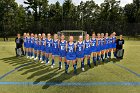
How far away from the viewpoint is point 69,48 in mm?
11656

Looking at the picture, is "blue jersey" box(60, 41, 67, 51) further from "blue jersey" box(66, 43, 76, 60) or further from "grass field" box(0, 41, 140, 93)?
"grass field" box(0, 41, 140, 93)

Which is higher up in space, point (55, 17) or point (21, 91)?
point (55, 17)

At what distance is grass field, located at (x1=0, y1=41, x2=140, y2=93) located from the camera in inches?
365

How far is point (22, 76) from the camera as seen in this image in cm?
1139

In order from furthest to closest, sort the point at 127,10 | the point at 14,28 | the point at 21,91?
the point at 127,10, the point at 14,28, the point at 21,91

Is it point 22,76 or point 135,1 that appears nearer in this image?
point 22,76

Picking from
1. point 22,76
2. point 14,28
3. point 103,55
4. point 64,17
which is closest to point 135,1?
point 64,17

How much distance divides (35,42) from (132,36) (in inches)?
1385

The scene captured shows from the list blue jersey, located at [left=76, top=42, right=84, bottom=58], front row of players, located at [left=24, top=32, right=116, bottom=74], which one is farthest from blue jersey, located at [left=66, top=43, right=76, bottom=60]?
blue jersey, located at [left=76, top=42, right=84, bottom=58]

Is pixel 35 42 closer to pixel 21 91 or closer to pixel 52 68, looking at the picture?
pixel 52 68

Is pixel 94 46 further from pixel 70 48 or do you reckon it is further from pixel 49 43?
pixel 70 48

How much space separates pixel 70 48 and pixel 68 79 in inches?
64.5

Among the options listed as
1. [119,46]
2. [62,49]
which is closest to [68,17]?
[119,46]

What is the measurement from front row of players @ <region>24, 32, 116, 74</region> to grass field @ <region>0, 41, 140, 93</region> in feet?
2.48
